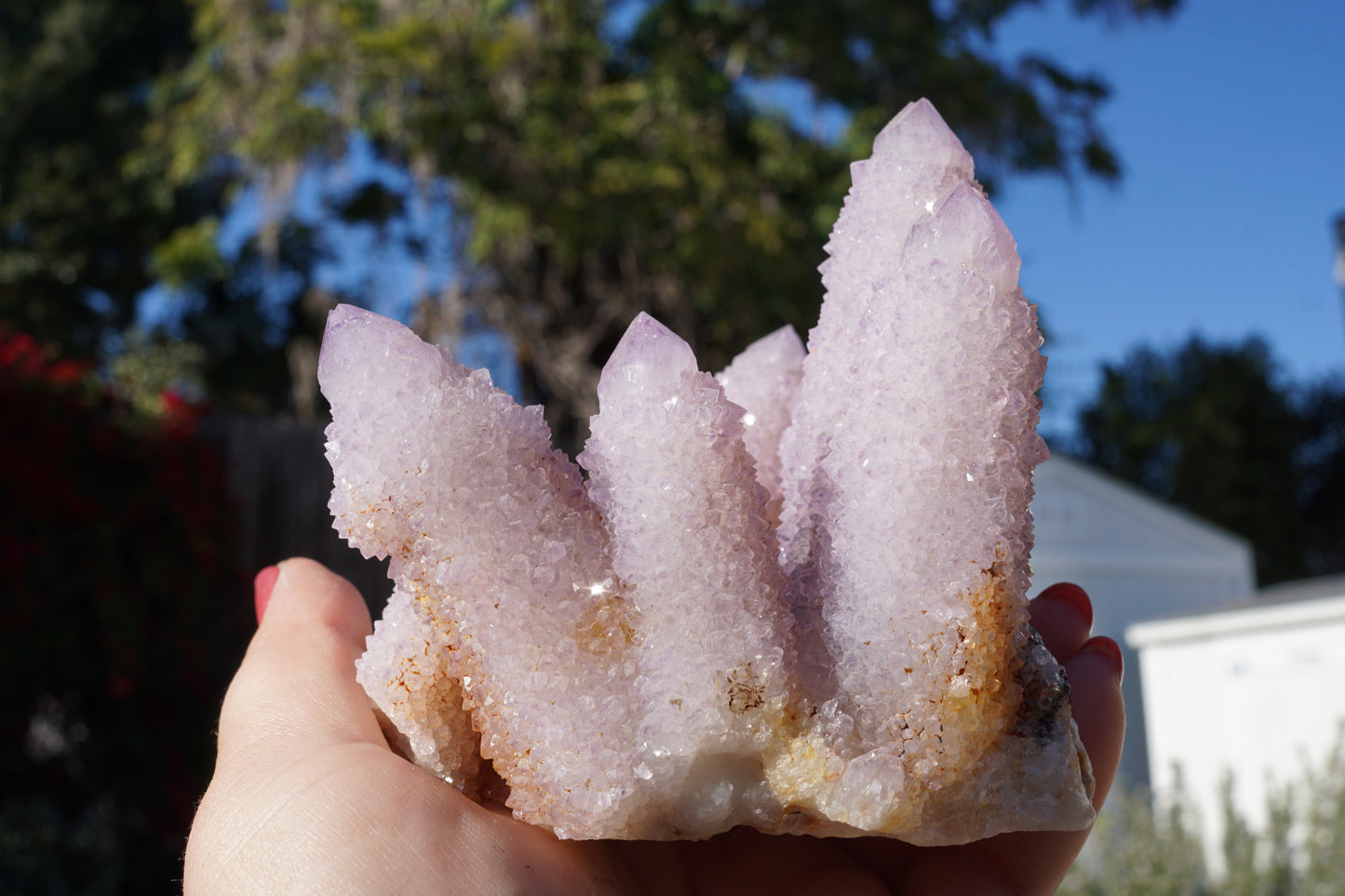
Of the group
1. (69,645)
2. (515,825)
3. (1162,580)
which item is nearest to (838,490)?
(515,825)

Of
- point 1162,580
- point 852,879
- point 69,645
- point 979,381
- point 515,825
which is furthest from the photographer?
point 1162,580

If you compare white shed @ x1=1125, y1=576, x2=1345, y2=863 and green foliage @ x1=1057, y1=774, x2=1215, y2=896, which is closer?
green foliage @ x1=1057, y1=774, x2=1215, y2=896

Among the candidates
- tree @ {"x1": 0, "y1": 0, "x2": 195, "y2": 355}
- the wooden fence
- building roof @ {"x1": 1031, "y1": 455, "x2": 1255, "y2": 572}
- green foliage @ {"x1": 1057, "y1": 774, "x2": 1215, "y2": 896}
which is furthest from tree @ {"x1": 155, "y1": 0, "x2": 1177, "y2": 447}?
green foliage @ {"x1": 1057, "y1": 774, "x2": 1215, "y2": 896}

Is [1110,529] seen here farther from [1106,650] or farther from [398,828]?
[398,828]

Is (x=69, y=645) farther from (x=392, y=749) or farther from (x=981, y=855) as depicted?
(x=981, y=855)

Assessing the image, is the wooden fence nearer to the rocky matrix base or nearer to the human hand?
the human hand

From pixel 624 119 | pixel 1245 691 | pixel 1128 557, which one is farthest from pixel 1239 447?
pixel 624 119
